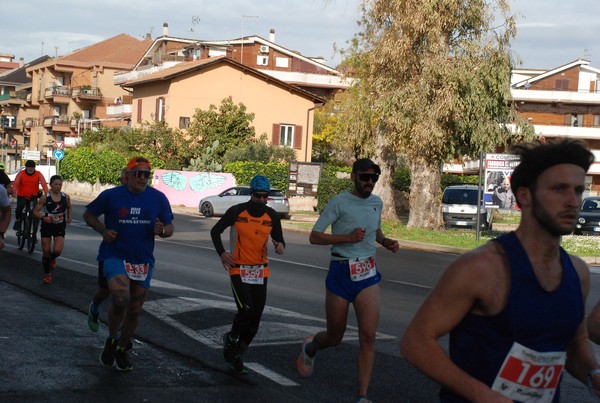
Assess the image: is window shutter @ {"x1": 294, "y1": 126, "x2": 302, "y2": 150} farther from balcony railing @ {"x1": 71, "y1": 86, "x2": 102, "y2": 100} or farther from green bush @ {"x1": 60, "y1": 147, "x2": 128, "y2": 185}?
balcony railing @ {"x1": 71, "y1": 86, "x2": 102, "y2": 100}

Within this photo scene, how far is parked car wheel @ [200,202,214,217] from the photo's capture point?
43219 mm

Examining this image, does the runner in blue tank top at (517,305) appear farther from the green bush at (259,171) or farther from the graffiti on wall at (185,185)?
the graffiti on wall at (185,185)

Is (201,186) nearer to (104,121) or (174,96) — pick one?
(174,96)

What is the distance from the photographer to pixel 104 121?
3681 inches

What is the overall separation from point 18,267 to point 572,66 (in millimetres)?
79127

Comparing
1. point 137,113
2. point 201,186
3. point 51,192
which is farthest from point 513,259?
point 137,113

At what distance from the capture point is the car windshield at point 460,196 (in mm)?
37844

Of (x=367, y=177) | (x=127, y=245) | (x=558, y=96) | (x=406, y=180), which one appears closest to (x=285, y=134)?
(x=406, y=180)

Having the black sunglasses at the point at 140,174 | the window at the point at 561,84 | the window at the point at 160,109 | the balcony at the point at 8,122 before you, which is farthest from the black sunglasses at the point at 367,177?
the balcony at the point at 8,122

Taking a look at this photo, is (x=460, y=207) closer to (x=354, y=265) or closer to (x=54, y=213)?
(x=54, y=213)

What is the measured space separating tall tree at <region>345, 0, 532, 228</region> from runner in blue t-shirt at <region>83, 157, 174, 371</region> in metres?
24.3

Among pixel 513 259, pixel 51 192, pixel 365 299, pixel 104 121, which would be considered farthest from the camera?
pixel 104 121

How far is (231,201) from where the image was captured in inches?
1688

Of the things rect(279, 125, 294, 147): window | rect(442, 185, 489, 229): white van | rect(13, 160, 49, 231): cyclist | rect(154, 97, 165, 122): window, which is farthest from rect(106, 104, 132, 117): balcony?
rect(13, 160, 49, 231): cyclist
